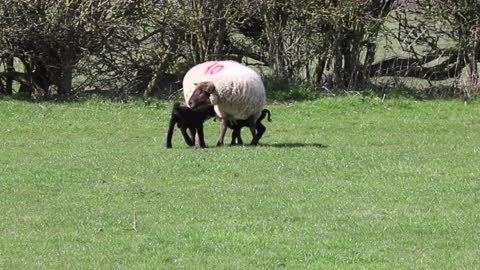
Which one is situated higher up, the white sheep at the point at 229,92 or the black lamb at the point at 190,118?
the white sheep at the point at 229,92

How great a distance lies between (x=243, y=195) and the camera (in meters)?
13.0

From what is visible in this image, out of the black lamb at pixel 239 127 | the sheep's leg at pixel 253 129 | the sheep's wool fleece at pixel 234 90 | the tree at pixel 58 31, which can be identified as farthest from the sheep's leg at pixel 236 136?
the tree at pixel 58 31

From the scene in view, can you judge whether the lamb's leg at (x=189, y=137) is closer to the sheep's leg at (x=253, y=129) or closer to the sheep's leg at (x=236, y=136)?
the sheep's leg at (x=236, y=136)

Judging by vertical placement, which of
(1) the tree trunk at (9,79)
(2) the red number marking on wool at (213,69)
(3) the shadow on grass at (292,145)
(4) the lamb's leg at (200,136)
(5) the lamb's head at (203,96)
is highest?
(2) the red number marking on wool at (213,69)

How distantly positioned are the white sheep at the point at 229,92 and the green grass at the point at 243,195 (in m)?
0.64

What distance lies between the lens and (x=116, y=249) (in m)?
10.1

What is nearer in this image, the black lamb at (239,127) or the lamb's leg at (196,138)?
the lamb's leg at (196,138)

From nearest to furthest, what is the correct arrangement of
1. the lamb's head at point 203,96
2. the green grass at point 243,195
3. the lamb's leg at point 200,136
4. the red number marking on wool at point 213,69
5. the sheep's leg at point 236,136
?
the green grass at point 243,195
the lamb's head at point 203,96
the lamb's leg at point 200,136
the red number marking on wool at point 213,69
the sheep's leg at point 236,136

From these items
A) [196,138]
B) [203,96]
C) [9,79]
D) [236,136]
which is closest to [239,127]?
[236,136]

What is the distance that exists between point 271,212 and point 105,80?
1259 centimetres

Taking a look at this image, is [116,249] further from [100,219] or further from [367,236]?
[367,236]

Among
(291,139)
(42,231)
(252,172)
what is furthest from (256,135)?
(42,231)

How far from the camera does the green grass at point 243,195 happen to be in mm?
9969

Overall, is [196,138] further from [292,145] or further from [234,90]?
[292,145]
